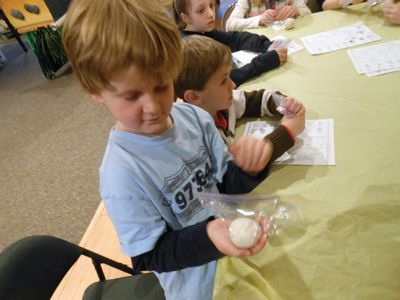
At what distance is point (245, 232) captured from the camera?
49 centimetres

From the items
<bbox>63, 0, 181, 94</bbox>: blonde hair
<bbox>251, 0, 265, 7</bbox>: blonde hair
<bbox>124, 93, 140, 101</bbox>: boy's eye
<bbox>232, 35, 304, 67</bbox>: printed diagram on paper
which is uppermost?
<bbox>63, 0, 181, 94</bbox>: blonde hair

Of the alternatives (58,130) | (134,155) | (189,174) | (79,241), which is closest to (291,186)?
(189,174)

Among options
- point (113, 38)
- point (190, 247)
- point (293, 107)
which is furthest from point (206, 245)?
point (293, 107)

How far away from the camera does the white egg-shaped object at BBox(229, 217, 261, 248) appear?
0.48 m

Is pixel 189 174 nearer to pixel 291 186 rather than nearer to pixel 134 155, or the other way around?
pixel 134 155

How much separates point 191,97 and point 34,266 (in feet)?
1.96

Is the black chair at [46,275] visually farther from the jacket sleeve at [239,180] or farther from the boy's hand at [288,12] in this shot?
the boy's hand at [288,12]

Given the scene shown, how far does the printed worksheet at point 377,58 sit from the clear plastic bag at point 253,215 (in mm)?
631

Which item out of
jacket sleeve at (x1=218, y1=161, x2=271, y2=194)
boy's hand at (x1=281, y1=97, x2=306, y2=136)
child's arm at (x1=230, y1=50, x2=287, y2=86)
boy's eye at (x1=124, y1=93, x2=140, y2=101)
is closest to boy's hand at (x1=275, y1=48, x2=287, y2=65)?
child's arm at (x1=230, y1=50, x2=287, y2=86)

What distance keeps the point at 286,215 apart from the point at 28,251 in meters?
0.57

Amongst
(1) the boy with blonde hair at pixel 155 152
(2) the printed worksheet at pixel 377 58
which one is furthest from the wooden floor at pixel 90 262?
(2) the printed worksheet at pixel 377 58

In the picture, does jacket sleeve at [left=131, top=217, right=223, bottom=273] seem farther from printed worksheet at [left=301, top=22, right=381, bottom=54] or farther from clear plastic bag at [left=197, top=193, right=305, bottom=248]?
printed worksheet at [left=301, top=22, right=381, bottom=54]

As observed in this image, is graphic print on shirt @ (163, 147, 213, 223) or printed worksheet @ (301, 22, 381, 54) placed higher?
graphic print on shirt @ (163, 147, 213, 223)

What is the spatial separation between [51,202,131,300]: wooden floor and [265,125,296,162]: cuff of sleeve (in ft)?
3.00
